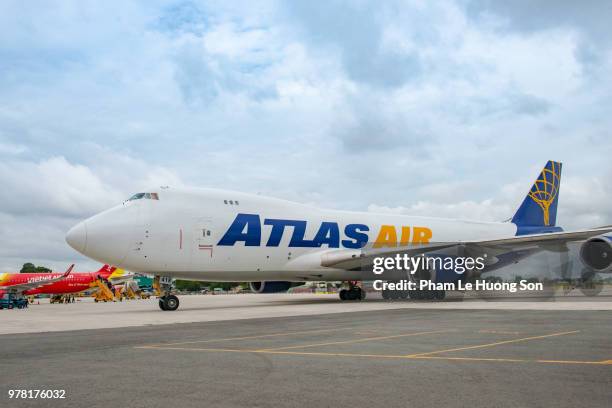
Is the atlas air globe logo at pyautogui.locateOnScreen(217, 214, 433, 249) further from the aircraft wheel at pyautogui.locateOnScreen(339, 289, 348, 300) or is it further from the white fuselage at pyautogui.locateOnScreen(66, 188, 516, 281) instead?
the aircraft wheel at pyautogui.locateOnScreen(339, 289, 348, 300)

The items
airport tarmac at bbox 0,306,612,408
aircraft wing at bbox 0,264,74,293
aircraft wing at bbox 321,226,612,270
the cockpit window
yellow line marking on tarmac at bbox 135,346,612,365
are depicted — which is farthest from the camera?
aircraft wing at bbox 0,264,74,293

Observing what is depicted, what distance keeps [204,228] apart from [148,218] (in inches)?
94.8

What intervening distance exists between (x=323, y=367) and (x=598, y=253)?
21863 millimetres

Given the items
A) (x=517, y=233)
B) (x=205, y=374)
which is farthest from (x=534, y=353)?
(x=517, y=233)

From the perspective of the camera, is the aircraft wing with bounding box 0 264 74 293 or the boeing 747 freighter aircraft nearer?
the boeing 747 freighter aircraft

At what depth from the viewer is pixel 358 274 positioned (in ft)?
96.3

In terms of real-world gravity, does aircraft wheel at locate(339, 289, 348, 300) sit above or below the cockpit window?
below

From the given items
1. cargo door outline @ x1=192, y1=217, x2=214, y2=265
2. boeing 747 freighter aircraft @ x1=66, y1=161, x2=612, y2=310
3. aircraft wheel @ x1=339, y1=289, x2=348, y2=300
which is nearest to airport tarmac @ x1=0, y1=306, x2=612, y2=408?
boeing 747 freighter aircraft @ x1=66, y1=161, x2=612, y2=310

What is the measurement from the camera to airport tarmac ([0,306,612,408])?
538 cm

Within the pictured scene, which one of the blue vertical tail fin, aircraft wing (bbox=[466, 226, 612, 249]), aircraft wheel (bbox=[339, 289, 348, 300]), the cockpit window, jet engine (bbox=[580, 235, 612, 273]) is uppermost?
the blue vertical tail fin

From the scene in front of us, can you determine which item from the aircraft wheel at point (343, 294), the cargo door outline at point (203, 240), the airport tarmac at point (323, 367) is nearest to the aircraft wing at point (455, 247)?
the aircraft wheel at point (343, 294)

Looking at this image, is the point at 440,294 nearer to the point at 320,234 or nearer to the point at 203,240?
the point at 320,234

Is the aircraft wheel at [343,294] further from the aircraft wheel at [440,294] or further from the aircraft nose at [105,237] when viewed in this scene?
the aircraft nose at [105,237]

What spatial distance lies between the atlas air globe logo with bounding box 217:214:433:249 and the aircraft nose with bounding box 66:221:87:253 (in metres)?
5.46
